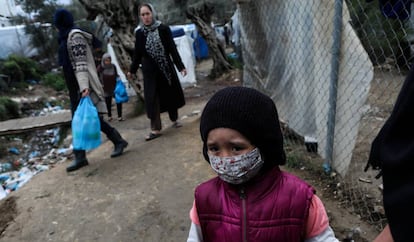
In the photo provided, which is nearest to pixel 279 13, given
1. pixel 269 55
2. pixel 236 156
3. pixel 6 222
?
pixel 269 55

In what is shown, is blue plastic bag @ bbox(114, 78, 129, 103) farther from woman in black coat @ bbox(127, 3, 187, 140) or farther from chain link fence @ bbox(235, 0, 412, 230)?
chain link fence @ bbox(235, 0, 412, 230)

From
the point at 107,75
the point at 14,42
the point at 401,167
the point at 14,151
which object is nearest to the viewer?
the point at 401,167

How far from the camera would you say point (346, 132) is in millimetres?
2859

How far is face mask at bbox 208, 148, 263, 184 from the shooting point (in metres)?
1.27

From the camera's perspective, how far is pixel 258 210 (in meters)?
1.27

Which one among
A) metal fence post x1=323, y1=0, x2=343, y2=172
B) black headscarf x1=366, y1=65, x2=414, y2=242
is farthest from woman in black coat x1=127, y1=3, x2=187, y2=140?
black headscarf x1=366, y1=65, x2=414, y2=242

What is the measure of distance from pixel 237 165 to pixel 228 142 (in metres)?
0.09

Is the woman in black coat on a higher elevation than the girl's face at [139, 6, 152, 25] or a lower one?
lower

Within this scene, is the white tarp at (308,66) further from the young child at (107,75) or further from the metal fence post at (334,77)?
the young child at (107,75)

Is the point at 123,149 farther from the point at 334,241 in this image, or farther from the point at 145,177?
the point at 334,241

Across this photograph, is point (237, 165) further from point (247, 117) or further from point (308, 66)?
point (308, 66)

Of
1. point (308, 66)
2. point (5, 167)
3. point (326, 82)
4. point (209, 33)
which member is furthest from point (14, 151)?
point (209, 33)

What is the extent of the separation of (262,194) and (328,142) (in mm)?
1890

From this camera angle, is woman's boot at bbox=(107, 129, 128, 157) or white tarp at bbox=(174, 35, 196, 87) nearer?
woman's boot at bbox=(107, 129, 128, 157)
